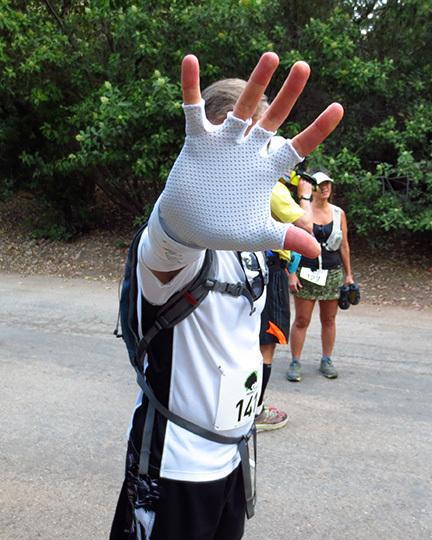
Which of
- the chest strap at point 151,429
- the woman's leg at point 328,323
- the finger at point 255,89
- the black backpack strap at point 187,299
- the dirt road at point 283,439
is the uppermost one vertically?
the finger at point 255,89

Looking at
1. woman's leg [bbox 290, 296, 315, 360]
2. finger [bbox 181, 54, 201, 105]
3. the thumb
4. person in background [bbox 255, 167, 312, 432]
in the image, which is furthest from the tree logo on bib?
woman's leg [bbox 290, 296, 315, 360]

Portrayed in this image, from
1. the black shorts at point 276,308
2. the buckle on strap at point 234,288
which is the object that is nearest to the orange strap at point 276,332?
the black shorts at point 276,308

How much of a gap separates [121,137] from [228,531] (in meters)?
7.87

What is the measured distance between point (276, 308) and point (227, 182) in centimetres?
262

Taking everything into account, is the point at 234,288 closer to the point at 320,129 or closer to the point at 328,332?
the point at 320,129

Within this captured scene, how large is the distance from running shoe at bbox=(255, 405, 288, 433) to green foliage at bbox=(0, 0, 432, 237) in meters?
4.58

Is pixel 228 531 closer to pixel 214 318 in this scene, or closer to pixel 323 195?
pixel 214 318

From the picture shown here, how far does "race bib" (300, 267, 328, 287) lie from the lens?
4.56 m

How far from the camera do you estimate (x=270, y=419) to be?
152 inches

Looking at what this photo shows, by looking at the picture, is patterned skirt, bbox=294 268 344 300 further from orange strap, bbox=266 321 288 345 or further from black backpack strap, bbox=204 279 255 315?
black backpack strap, bbox=204 279 255 315

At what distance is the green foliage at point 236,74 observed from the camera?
26.8ft

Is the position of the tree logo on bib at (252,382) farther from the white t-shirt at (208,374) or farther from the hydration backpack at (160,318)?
the hydration backpack at (160,318)

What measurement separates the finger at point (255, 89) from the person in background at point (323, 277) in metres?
3.38

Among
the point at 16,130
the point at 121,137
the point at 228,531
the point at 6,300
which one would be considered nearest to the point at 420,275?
the point at 121,137
